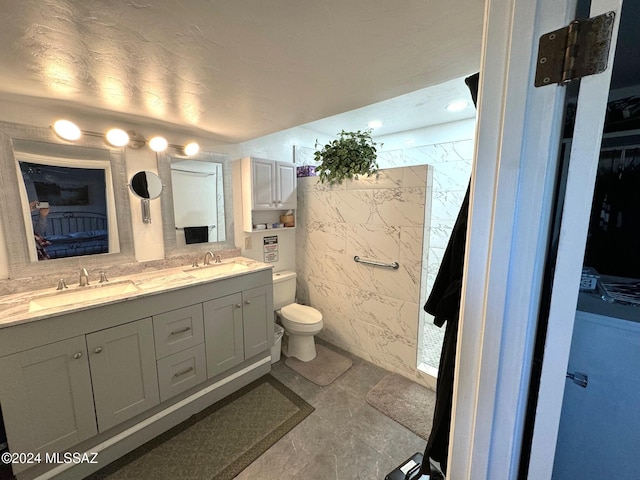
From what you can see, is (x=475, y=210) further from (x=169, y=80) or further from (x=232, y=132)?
(x=232, y=132)

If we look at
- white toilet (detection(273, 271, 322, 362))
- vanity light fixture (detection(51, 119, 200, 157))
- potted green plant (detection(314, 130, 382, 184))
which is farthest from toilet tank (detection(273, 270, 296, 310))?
vanity light fixture (detection(51, 119, 200, 157))

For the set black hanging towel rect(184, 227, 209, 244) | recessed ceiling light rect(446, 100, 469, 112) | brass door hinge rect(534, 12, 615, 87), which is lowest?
black hanging towel rect(184, 227, 209, 244)

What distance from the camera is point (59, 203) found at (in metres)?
1.64

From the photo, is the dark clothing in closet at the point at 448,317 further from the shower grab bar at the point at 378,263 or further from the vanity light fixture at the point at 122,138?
the vanity light fixture at the point at 122,138

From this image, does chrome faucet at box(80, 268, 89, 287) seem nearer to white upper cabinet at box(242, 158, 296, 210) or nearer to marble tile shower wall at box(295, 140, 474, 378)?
white upper cabinet at box(242, 158, 296, 210)

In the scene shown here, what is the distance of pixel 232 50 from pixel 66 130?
1410 millimetres

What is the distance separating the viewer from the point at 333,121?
9.04 feet

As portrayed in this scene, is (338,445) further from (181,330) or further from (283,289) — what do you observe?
(283,289)

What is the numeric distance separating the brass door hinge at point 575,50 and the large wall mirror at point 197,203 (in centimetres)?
234

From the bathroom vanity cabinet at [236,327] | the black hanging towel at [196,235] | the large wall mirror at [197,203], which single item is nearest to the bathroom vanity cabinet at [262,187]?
the large wall mirror at [197,203]

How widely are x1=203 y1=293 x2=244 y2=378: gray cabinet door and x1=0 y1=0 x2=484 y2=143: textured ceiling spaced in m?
1.36

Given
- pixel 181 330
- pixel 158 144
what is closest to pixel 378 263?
pixel 181 330

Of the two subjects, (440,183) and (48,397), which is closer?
(48,397)

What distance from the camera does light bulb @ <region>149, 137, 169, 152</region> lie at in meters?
1.95
